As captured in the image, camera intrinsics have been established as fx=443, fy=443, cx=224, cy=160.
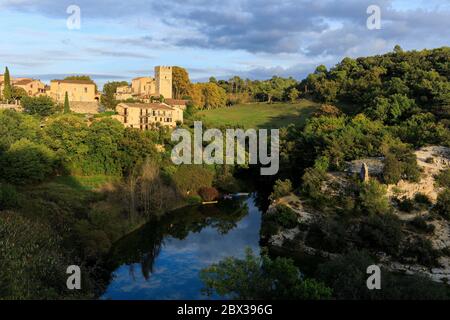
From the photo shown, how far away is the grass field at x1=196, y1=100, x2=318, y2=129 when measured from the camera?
7638 cm

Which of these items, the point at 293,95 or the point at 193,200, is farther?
the point at 293,95

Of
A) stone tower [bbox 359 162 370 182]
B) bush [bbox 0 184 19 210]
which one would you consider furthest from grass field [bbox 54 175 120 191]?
stone tower [bbox 359 162 370 182]

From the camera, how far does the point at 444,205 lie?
34.8 metres

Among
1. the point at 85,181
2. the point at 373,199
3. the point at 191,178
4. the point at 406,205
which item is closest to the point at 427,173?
the point at 406,205

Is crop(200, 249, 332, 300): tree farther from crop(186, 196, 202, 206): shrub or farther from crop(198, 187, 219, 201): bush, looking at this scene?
crop(198, 187, 219, 201): bush

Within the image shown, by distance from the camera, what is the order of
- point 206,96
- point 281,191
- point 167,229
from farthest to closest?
point 206,96 < point 281,191 < point 167,229

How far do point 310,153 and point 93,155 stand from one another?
79.7ft

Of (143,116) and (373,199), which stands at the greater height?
(143,116)

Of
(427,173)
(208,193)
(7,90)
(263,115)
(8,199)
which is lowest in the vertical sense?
(208,193)

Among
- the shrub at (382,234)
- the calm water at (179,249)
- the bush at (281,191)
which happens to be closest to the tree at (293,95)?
the calm water at (179,249)

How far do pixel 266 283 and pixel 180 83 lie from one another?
79660 millimetres

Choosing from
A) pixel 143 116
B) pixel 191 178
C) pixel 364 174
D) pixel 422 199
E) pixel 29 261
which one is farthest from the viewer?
pixel 143 116

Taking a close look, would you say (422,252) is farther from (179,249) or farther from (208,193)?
(208,193)
